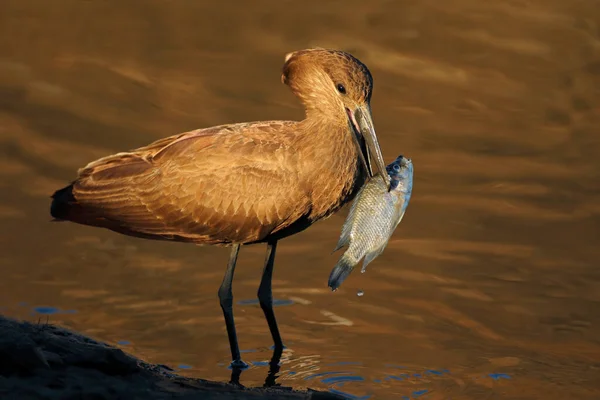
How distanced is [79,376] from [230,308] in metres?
2.15

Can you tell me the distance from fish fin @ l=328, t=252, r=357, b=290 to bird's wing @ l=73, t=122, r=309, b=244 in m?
0.55

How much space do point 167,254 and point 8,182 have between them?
83.3 inches

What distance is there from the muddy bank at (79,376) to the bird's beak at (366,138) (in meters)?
1.60

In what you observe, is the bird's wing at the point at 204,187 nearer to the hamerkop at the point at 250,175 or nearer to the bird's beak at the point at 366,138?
the hamerkop at the point at 250,175

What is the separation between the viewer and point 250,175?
324 inches

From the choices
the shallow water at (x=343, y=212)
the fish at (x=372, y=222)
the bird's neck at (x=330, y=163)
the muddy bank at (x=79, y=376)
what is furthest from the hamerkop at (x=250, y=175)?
the muddy bank at (x=79, y=376)

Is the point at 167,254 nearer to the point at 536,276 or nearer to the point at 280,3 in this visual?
the point at 536,276

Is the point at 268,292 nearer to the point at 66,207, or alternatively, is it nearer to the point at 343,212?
the point at 66,207

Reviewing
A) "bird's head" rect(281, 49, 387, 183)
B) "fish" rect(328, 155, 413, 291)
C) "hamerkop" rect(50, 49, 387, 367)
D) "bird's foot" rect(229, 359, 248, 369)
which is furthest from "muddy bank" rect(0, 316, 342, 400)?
"bird's head" rect(281, 49, 387, 183)

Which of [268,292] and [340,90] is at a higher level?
[340,90]

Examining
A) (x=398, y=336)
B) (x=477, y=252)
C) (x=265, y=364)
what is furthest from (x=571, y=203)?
(x=265, y=364)

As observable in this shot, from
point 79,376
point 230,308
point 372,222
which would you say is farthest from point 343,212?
point 79,376

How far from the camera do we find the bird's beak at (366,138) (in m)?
7.86

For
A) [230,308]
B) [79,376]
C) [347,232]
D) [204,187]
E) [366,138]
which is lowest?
[79,376]
